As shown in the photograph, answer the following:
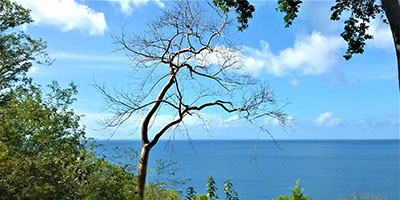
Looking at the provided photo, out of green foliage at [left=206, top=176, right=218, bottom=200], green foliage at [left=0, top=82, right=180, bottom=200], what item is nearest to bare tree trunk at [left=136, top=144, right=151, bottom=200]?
green foliage at [left=0, top=82, right=180, bottom=200]

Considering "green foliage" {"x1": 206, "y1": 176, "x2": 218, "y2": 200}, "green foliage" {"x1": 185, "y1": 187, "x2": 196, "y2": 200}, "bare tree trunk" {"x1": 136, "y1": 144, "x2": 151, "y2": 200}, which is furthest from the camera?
"green foliage" {"x1": 206, "y1": 176, "x2": 218, "y2": 200}

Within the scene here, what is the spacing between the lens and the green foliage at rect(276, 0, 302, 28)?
626 cm

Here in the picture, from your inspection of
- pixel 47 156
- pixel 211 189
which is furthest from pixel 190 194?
pixel 47 156

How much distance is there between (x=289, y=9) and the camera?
631 centimetres

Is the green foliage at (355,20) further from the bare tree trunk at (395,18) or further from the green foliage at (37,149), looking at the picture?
the green foliage at (37,149)

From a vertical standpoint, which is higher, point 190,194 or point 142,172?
point 142,172

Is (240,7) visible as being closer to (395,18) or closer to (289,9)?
(289,9)

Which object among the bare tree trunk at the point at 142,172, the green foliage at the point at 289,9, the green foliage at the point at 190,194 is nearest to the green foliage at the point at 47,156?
the bare tree trunk at the point at 142,172

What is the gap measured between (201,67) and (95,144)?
7.24ft

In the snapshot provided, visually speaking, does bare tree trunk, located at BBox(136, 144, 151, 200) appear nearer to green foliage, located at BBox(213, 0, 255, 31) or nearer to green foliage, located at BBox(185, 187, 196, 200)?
green foliage, located at BBox(185, 187, 196, 200)

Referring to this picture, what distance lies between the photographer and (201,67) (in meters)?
6.83

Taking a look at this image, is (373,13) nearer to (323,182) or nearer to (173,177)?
(173,177)

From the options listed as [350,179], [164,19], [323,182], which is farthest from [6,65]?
[350,179]

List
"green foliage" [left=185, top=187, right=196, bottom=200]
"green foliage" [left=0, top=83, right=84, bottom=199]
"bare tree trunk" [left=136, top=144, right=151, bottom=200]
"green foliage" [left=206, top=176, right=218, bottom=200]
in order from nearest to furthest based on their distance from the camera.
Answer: "green foliage" [left=0, top=83, right=84, bottom=199] < "bare tree trunk" [left=136, top=144, right=151, bottom=200] < "green foliage" [left=185, top=187, right=196, bottom=200] < "green foliage" [left=206, top=176, right=218, bottom=200]
